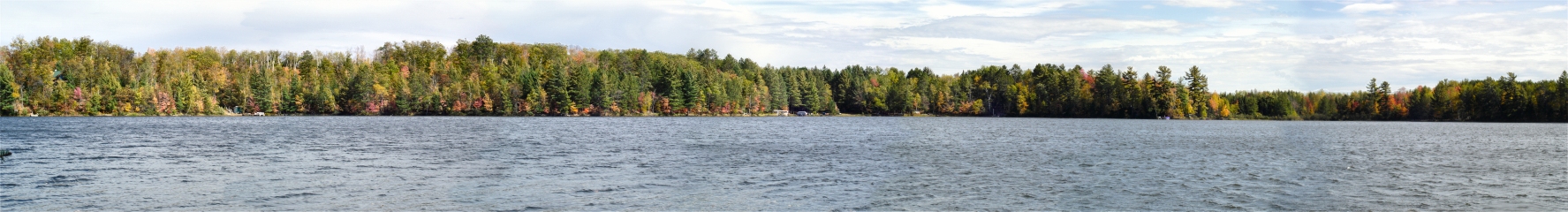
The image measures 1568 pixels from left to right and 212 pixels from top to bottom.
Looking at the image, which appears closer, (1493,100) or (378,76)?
(1493,100)

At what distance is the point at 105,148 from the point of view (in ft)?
154

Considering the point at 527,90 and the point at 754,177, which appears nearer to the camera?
the point at 754,177

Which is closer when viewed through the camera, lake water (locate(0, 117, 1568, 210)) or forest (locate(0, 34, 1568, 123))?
lake water (locate(0, 117, 1568, 210))

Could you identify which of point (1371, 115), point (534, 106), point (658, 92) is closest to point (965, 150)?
point (534, 106)

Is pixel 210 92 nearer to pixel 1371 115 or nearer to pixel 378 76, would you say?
pixel 378 76

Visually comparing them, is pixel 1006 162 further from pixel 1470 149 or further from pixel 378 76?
pixel 378 76

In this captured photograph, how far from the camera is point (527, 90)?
158750 millimetres

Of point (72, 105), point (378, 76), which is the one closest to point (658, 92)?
point (378, 76)

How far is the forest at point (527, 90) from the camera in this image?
451 ft

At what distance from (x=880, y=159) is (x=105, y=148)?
34.2 meters

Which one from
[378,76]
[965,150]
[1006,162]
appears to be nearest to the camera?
[1006,162]

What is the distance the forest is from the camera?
451 ft

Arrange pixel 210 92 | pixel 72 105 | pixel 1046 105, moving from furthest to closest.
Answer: pixel 1046 105, pixel 210 92, pixel 72 105

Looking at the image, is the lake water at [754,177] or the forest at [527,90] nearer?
the lake water at [754,177]
